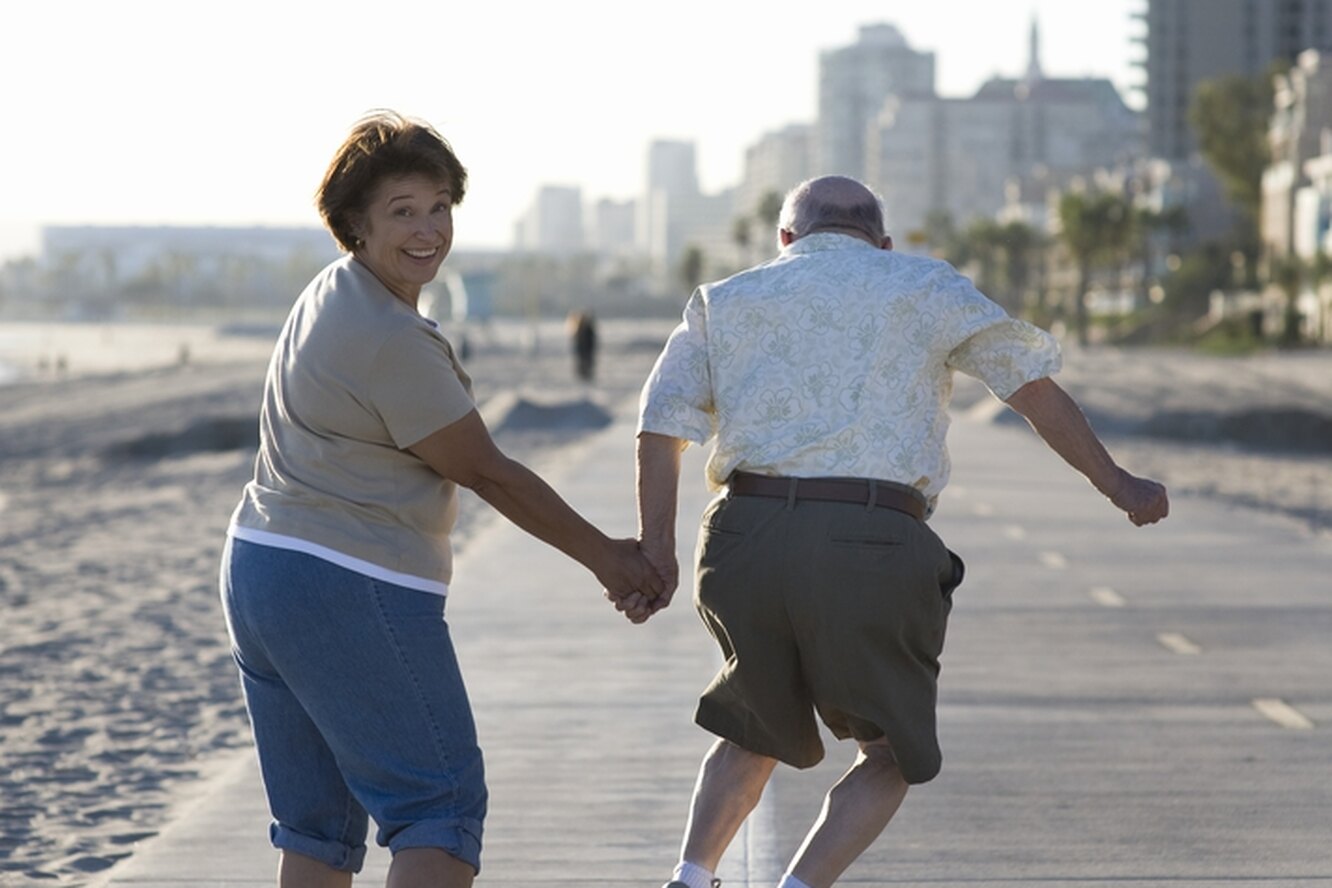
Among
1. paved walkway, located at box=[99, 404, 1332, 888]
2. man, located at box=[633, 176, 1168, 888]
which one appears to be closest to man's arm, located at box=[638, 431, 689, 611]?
man, located at box=[633, 176, 1168, 888]

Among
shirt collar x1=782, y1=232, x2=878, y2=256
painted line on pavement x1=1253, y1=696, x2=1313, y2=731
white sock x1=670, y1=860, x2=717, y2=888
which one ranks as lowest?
painted line on pavement x1=1253, y1=696, x2=1313, y2=731

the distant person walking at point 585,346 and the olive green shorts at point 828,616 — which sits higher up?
the olive green shorts at point 828,616

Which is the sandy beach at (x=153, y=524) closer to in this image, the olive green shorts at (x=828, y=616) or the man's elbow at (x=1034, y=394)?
the olive green shorts at (x=828, y=616)

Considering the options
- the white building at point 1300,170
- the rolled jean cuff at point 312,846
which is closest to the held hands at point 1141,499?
the rolled jean cuff at point 312,846

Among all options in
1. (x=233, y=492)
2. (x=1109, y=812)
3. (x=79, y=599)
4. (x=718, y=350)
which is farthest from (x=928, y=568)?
(x=233, y=492)

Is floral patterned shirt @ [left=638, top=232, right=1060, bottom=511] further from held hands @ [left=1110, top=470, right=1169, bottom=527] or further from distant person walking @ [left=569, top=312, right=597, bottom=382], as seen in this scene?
distant person walking @ [left=569, top=312, right=597, bottom=382]

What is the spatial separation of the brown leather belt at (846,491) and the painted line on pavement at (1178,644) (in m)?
5.73

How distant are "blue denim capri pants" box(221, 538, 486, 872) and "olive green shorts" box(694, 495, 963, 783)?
0.77 metres

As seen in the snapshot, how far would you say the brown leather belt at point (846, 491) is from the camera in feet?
14.7

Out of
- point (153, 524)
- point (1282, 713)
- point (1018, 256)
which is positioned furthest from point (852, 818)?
point (1018, 256)

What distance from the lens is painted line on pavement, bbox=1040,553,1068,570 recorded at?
13922 mm

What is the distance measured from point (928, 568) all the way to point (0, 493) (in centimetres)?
2505

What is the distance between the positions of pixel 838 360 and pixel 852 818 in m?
0.91

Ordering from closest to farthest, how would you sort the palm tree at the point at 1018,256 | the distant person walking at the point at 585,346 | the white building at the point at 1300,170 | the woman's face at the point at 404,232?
the woman's face at the point at 404,232
the distant person walking at the point at 585,346
the white building at the point at 1300,170
the palm tree at the point at 1018,256
